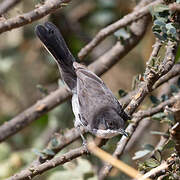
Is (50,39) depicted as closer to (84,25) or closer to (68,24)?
(68,24)

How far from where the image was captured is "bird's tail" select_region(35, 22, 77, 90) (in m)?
3.32

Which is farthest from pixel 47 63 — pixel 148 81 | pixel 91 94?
pixel 148 81

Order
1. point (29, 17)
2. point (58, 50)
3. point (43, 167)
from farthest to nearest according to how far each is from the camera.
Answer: point (58, 50) → point (29, 17) → point (43, 167)

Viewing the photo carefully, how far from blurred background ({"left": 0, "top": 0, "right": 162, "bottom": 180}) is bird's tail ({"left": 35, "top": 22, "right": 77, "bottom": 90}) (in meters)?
1.03

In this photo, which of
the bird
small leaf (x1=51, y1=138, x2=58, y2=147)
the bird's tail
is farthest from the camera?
the bird's tail

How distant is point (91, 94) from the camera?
323cm

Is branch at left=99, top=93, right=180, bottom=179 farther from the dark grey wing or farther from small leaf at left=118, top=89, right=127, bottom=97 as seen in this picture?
small leaf at left=118, top=89, right=127, bottom=97

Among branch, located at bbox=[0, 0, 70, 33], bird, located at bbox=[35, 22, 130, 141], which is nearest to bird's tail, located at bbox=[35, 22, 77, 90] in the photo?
bird, located at bbox=[35, 22, 130, 141]

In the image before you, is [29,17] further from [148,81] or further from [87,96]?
[148,81]

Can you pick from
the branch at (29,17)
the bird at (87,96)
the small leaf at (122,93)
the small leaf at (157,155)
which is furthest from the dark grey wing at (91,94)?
the branch at (29,17)

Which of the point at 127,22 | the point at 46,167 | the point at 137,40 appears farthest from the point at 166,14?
the point at 46,167

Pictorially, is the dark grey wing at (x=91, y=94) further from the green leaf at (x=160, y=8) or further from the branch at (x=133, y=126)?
the green leaf at (x=160, y=8)

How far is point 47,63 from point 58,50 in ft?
5.46

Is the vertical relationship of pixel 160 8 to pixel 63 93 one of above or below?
above
